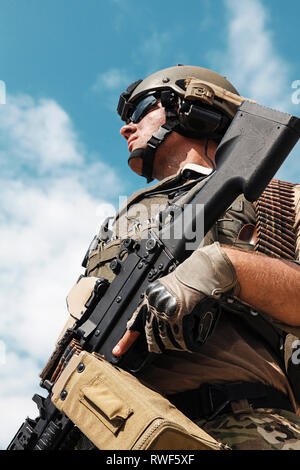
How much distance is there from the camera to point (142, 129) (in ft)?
19.8

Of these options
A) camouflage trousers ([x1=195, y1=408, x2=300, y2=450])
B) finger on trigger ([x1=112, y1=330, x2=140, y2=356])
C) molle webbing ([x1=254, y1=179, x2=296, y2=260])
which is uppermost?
molle webbing ([x1=254, y1=179, x2=296, y2=260])

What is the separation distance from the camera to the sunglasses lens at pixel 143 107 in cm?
612

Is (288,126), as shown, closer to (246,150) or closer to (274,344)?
(246,150)

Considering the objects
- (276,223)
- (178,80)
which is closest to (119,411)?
(276,223)

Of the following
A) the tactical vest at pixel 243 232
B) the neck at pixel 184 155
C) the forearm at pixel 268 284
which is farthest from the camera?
the neck at pixel 184 155

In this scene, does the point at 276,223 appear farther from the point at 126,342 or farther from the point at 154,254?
the point at 126,342

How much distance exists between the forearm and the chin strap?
86.9 inches

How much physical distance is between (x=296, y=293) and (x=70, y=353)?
176 centimetres

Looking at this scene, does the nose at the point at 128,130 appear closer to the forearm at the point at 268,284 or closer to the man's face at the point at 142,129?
the man's face at the point at 142,129

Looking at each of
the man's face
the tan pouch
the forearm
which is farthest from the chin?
the tan pouch

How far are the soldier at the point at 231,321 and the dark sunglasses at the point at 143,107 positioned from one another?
919mm

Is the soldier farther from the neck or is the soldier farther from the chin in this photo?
the chin

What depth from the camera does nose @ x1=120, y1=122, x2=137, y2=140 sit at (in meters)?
6.12

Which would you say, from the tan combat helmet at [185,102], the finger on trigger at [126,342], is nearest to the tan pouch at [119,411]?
the finger on trigger at [126,342]
